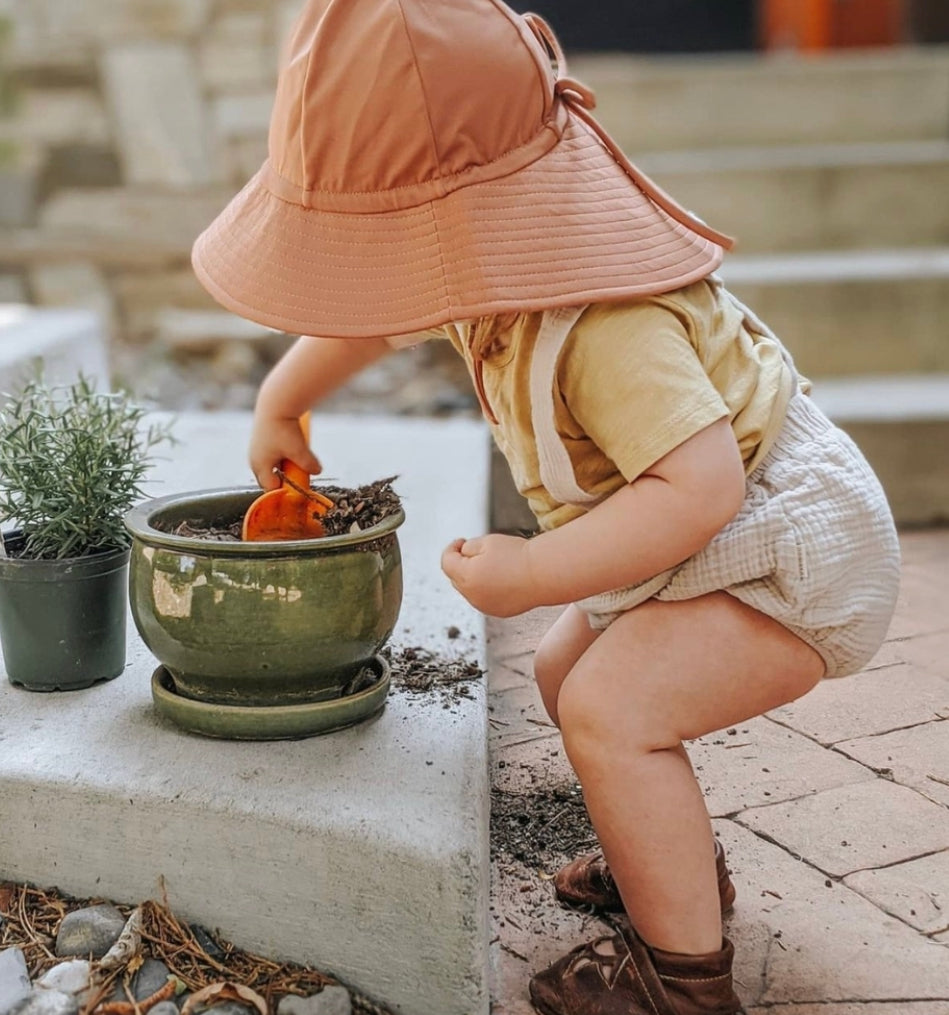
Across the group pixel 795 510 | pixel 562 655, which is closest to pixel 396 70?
pixel 795 510

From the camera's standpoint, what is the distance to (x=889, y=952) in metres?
1.37

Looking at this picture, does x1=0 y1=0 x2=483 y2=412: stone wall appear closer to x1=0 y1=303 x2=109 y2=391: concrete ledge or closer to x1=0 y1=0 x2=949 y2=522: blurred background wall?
x1=0 y1=0 x2=949 y2=522: blurred background wall

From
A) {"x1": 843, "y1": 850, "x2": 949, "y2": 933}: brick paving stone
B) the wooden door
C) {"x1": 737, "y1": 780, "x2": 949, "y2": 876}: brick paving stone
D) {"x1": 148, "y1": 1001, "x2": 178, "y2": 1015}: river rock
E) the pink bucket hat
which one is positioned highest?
the pink bucket hat

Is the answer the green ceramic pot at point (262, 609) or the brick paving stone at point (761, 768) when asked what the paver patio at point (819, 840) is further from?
the green ceramic pot at point (262, 609)

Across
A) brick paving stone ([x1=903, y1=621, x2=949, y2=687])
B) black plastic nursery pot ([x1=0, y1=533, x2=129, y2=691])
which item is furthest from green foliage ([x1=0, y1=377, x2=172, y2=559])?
brick paving stone ([x1=903, y1=621, x2=949, y2=687])

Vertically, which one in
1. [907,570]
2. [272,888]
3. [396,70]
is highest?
[396,70]

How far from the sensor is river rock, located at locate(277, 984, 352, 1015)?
1.19 metres

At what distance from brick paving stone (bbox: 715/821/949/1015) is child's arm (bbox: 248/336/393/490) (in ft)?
2.39

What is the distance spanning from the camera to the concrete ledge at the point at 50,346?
249 cm

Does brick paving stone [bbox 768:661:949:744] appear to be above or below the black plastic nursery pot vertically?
below

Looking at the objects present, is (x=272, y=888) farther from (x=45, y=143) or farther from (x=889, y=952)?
(x=45, y=143)

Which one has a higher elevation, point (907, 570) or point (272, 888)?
point (272, 888)

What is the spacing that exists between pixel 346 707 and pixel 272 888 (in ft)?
0.71

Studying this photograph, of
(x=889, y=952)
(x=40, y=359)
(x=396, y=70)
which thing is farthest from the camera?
(x=40, y=359)
